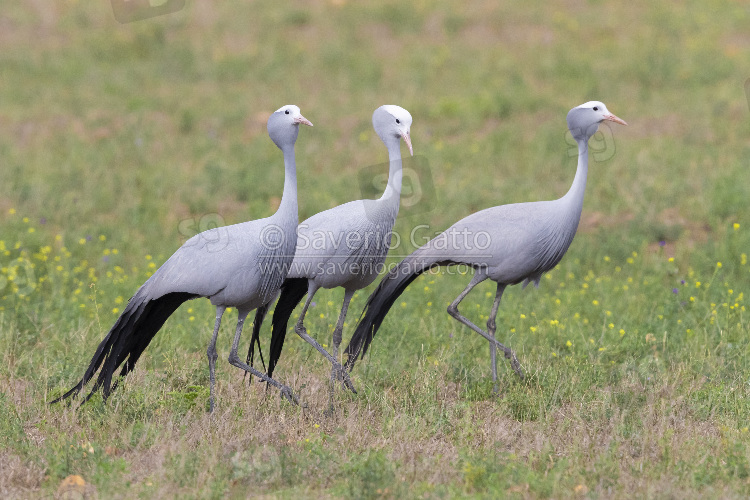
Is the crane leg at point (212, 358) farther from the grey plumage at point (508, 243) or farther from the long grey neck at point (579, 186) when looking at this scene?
the long grey neck at point (579, 186)

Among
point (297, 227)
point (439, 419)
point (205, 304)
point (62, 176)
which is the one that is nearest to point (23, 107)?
point (62, 176)

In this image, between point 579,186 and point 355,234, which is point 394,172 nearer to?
point 355,234

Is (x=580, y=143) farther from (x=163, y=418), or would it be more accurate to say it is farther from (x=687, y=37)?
(x=687, y=37)

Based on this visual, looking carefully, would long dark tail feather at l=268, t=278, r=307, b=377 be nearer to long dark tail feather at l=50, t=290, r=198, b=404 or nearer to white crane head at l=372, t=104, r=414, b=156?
long dark tail feather at l=50, t=290, r=198, b=404

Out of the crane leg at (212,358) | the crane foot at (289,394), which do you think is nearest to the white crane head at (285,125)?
the crane leg at (212,358)

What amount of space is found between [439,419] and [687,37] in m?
11.2

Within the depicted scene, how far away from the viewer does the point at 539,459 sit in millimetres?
4656

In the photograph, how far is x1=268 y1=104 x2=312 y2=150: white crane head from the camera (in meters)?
5.18

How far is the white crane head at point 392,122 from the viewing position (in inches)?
211


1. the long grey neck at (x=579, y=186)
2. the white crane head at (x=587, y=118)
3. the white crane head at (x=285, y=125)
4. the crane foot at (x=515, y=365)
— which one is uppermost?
the white crane head at (x=285, y=125)

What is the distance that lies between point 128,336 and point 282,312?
107 centimetres

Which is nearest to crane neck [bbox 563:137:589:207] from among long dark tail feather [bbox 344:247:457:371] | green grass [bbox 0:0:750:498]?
green grass [bbox 0:0:750:498]

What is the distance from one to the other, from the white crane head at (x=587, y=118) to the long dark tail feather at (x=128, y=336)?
2542 mm

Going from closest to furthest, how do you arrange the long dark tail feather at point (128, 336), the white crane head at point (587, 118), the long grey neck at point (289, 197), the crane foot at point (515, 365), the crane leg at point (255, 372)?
the long grey neck at point (289, 197) → the long dark tail feather at point (128, 336) → the crane leg at point (255, 372) → the white crane head at point (587, 118) → the crane foot at point (515, 365)
